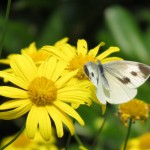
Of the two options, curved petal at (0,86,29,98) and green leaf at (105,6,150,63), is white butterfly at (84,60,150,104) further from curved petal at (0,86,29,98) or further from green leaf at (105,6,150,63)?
green leaf at (105,6,150,63)

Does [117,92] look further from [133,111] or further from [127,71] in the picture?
[133,111]

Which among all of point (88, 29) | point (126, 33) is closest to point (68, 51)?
point (126, 33)

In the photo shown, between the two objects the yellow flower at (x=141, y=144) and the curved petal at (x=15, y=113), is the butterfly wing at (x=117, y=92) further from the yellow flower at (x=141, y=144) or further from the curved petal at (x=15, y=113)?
the yellow flower at (x=141, y=144)

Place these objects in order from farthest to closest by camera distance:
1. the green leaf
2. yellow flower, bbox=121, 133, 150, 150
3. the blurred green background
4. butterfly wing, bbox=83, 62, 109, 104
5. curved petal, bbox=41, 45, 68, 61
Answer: the green leaf → the blurred green background → yellow flower, bbox=121, 133, 150, 150 → curved petal, bbox=41, 45, 68, 61 → butterfly wing, bbox=83, 62, 109, 104

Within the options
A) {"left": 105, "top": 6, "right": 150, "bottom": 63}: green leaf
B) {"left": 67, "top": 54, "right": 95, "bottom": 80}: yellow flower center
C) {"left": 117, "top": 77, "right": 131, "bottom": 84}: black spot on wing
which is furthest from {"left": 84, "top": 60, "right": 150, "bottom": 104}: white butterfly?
{"left": 105, "top": 6, "right": 150, "bottom": 63}: green leaf

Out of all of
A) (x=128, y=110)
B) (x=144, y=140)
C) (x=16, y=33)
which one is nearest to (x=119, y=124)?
(x=144, y=140)

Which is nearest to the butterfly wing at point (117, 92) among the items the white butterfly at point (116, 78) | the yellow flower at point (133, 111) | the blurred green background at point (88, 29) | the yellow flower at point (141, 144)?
the white butterfly at point (116, 78)
